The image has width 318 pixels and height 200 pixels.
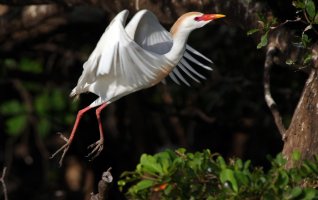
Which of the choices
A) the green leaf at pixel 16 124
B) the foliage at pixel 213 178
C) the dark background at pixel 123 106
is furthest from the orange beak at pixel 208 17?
the green leaf at pixel 16 124

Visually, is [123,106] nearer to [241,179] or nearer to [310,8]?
[310,8]

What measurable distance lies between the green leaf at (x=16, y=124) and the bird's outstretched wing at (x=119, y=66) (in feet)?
12.3

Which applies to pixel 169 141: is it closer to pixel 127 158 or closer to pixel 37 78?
pixel 127 158

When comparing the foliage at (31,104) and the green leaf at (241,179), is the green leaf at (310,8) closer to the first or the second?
the green leaf at (241,179)

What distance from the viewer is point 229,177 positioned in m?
3.30

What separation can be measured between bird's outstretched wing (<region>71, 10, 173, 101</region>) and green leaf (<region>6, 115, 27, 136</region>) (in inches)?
148

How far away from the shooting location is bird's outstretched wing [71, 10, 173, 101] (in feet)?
14.7

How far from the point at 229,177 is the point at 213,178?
0.18 meters

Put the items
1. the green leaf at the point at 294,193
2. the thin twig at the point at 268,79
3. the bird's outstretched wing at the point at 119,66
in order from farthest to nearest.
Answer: the thin twig at the point at 268,79
the bird's outstretched wing at the point at 119,66
the green leaf at the point at 294,193

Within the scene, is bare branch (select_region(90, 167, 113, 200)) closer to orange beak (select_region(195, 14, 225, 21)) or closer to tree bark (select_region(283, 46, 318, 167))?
tree bark (select_region(283, 46, 318, 167))

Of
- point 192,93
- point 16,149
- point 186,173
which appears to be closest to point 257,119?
point 192,93

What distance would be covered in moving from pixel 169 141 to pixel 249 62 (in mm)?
2635

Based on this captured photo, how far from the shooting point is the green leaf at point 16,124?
874cm

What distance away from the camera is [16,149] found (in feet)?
34.4
